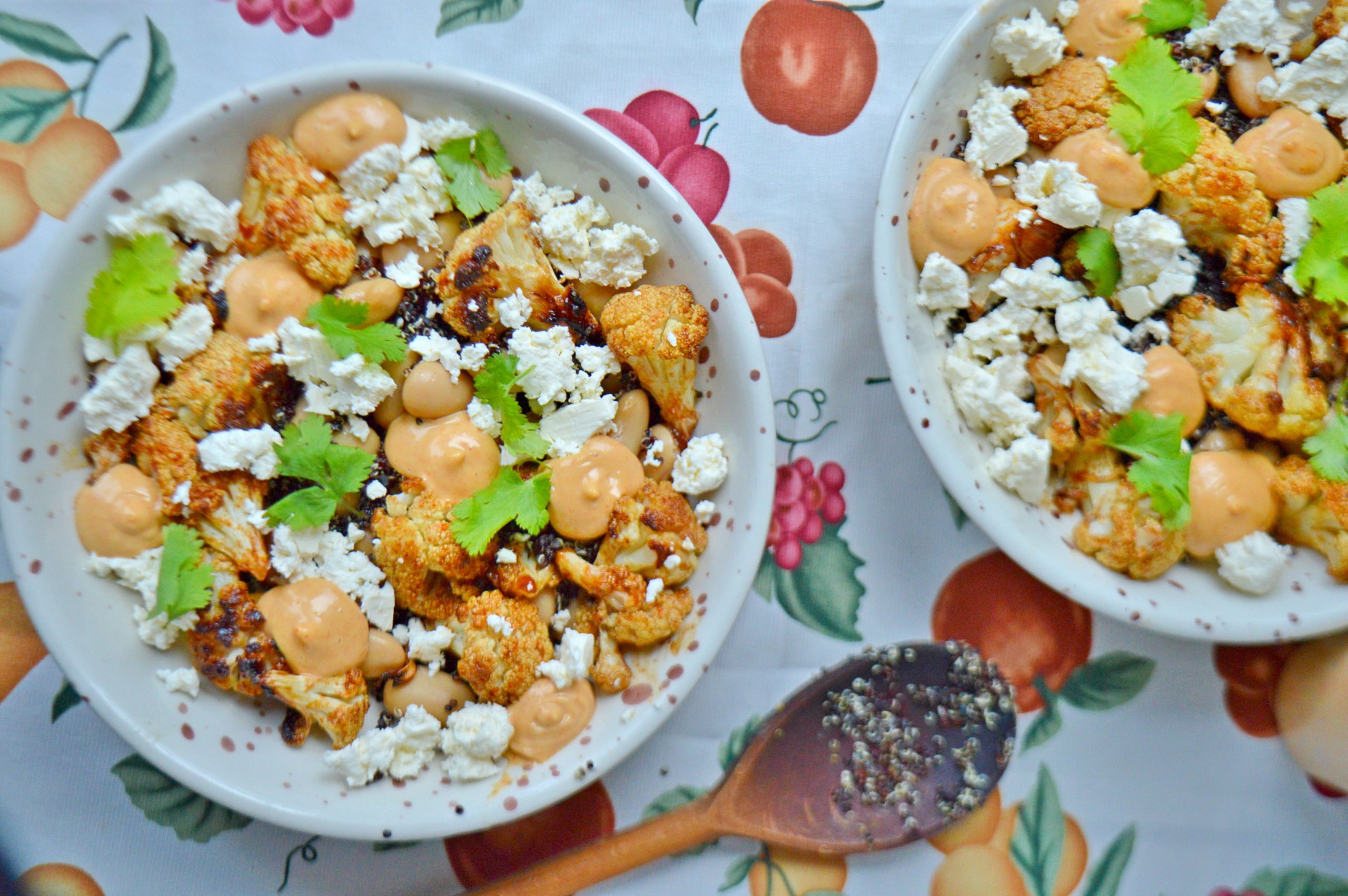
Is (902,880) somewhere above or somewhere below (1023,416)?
below

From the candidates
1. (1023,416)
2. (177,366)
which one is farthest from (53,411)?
(1023,416)

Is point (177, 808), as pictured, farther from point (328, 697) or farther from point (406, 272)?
point (406, 272)

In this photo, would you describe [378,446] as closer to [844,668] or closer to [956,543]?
[844,668]

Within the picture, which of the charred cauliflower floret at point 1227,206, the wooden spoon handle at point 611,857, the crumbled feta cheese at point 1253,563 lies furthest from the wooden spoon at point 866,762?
the charred cauliflower floret at point 1227,206

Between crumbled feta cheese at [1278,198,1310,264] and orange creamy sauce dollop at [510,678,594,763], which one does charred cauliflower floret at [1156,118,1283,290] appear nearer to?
crumbled feta cheese at [1278,198,1310,264]

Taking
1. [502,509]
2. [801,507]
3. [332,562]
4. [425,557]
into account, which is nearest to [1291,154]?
[801,507]

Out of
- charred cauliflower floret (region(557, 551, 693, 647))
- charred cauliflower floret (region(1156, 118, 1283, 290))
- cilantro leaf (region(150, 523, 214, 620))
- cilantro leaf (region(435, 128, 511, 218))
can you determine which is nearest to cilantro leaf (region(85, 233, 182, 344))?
cilantro leaf (region(150, 523, 214, 620))

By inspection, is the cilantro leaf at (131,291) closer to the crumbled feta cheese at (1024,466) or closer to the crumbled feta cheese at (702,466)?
the crumbled feta cheese at (702,466)
